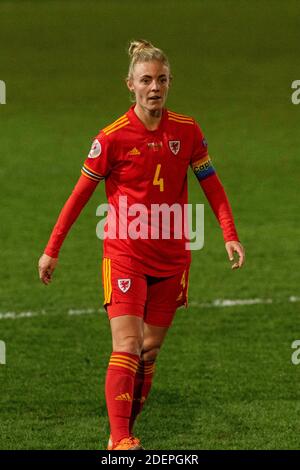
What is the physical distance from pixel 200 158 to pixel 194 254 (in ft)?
24.2

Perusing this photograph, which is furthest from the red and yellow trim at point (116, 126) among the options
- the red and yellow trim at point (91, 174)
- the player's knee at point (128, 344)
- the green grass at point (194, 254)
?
the green grass at point (194, 254)

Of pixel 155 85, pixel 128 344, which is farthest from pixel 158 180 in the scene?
pixel 128 344

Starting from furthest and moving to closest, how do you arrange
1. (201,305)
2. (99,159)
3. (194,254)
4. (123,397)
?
(194,254)
(201,305)
(99,159)
(123,397)

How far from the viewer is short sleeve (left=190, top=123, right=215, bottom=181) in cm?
803

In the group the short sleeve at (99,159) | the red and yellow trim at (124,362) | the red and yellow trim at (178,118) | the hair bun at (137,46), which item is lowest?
the red and yellow trim at (124,362)

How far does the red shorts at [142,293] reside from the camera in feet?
25.6

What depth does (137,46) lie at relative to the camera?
790 cm

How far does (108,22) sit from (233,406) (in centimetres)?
3280

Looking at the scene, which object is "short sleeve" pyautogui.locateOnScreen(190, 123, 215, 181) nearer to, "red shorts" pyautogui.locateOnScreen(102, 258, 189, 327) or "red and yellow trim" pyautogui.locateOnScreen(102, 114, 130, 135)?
"red and yellow trim" pyautogui.locateOnScreen(102, 114, 130, 135)

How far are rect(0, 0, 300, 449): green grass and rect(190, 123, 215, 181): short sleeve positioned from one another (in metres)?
1.75

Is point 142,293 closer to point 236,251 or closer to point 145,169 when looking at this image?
point 236,251

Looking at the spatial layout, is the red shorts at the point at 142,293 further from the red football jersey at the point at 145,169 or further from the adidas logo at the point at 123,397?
the adidas logo at the point at 123,397
